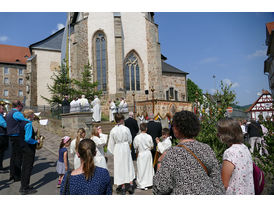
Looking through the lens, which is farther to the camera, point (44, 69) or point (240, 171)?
point (44, 69)

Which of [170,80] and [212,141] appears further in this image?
[170,80]

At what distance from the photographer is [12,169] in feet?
18.7

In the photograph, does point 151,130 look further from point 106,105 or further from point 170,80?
point 170,80

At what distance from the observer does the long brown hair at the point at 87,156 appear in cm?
214

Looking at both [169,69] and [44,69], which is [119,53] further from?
[44,69]

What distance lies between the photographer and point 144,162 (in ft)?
18.4

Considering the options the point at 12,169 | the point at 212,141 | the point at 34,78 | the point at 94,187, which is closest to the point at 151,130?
the point at 212,141

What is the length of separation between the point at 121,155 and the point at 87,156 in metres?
3.24

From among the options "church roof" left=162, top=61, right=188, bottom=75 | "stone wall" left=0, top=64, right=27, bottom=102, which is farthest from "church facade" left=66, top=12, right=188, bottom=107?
"stone wall" left=0, top=64, right=27, bottom=102

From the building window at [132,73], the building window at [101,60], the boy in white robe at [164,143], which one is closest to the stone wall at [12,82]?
the building window at [101,60]

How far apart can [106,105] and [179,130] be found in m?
20.4

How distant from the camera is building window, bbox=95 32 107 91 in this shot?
22.7 m

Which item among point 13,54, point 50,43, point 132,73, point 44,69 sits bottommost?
point 132,73

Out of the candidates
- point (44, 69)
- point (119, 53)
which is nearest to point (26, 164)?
point (119, 53)
